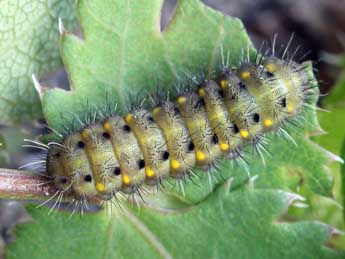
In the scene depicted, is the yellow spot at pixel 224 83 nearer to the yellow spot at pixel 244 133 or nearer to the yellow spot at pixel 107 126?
the yellow spot at pixel 244 133

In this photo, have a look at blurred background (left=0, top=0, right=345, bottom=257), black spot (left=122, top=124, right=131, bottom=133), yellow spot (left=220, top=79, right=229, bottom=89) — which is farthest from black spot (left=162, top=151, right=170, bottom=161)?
blurred background (left=0, top=0, right=345, bottom=257)

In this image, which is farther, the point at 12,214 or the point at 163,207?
the point at 12,214

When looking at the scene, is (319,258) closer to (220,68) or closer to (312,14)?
(220,68)

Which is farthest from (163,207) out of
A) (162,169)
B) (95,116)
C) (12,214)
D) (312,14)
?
(312,14)

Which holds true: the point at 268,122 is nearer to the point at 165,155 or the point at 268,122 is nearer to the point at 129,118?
the point at 165,155

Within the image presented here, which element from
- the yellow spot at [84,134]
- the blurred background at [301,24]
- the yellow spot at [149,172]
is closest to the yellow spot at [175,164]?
the yellow spot at [149,172]

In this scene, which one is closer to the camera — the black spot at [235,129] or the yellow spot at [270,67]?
the black spot at [235,129]
